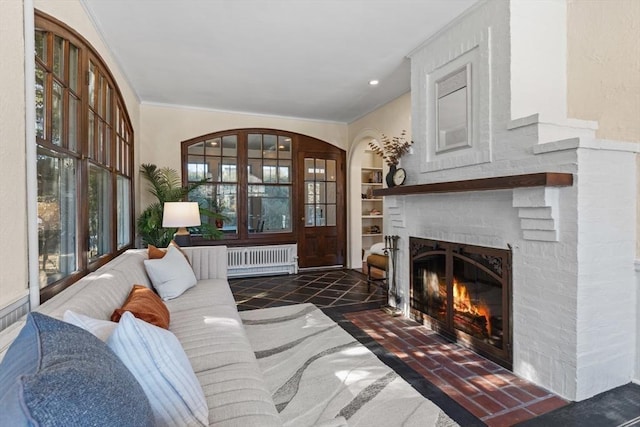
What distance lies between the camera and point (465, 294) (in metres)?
2.79

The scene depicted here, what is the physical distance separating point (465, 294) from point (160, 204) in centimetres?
422

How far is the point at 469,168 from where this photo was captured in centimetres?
277

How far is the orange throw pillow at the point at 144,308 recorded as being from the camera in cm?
163

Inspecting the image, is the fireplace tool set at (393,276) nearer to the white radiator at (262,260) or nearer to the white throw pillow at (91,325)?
the white radiator at (262,260)

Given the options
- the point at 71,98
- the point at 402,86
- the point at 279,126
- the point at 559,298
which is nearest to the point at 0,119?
the point at 71,98

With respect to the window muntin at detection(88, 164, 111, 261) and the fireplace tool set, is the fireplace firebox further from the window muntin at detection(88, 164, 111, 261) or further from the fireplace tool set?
the window muntin at detection(88, 164, 111, 261)

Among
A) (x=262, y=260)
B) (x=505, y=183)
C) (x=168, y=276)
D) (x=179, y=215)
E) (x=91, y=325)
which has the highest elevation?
(x=505, y=183)

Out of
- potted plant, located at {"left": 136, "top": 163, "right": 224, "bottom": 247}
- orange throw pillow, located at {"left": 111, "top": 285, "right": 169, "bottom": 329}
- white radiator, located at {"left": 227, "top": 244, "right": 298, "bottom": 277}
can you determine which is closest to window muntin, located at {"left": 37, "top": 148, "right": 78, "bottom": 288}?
orange throw pillow, located at {"left": 111, "top": 285, "right": 169, "bottom": 329}

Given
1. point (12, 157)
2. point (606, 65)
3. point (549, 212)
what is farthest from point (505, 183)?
point (12, 157)

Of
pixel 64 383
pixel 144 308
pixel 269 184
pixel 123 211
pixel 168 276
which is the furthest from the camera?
pixel 269 184

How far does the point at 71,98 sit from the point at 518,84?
3390 millimetres

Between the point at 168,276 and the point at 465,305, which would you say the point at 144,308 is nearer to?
the point at 168,276

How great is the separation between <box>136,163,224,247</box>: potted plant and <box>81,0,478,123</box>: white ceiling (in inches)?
45.8

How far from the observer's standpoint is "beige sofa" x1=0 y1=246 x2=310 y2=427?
122 cm
